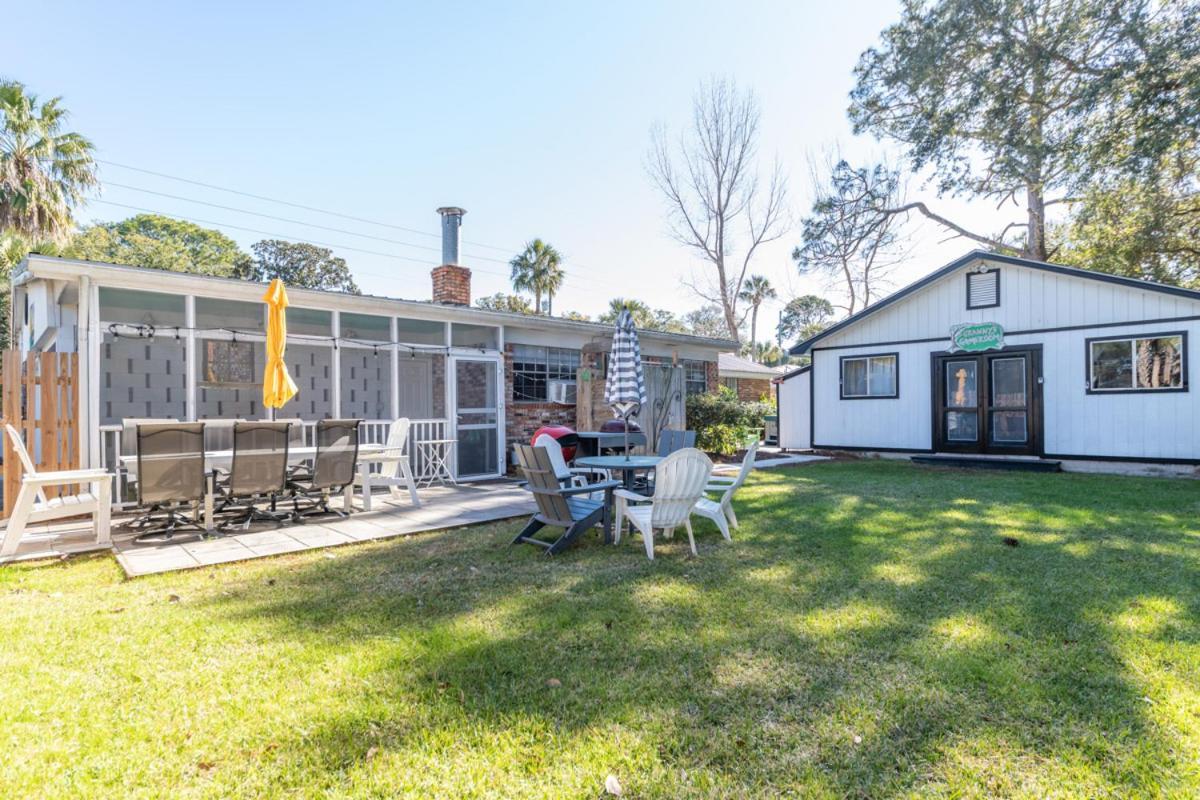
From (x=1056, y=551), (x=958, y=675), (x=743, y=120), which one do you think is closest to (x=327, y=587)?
(x=958, y=675)

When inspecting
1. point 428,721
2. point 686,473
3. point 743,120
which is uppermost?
point 743,120

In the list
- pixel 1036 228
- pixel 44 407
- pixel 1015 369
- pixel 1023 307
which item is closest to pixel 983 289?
pixel 1023 307

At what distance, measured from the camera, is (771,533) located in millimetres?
5637

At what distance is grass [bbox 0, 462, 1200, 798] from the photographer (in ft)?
6.65

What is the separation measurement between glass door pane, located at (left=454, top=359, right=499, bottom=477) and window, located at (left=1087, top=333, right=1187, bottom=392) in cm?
1067

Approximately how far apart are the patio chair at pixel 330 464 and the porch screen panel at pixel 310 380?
410cm

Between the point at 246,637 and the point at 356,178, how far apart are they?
19.8 meters

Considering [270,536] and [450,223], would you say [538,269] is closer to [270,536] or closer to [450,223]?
[450,223]

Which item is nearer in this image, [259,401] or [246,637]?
[246,637]

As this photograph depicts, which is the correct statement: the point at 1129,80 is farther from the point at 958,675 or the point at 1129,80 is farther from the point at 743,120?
the point at 958,675

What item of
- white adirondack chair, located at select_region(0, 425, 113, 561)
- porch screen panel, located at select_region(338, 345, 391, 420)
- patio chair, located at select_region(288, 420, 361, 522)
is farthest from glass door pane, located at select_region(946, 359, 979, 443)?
white adirondack chair, located at select_region(0, 425, 113, 561)

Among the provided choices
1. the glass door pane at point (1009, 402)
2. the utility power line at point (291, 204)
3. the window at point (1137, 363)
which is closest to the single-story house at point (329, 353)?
the glass door pane at point (1009, 402)

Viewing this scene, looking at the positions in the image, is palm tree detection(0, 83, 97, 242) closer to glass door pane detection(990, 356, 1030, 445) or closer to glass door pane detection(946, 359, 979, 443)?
glass door pane detection(946, 359, 979, 443)

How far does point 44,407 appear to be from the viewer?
6.15 meters
